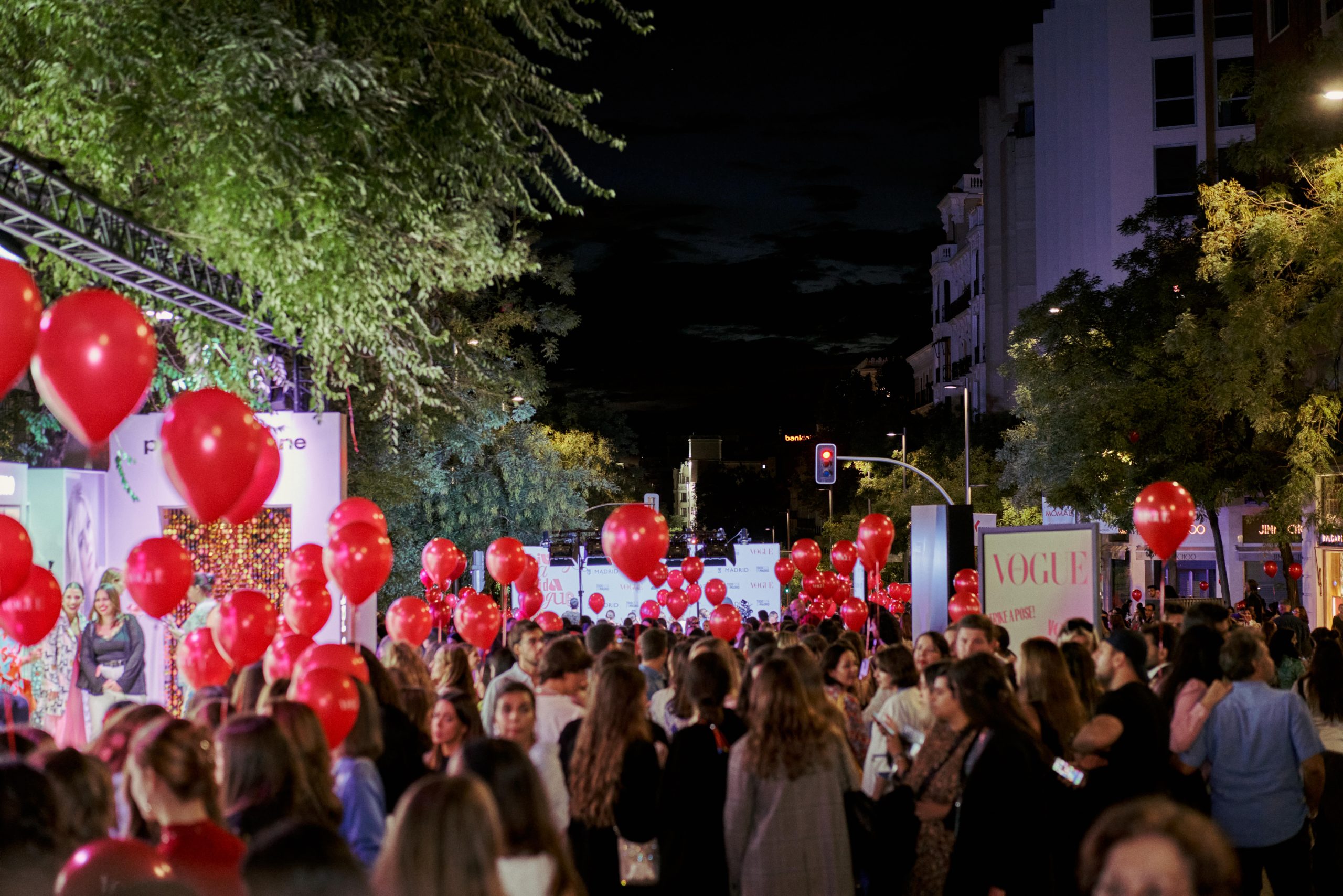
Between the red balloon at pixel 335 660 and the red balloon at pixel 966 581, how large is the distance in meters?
9.35

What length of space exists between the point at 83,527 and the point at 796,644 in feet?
37.0

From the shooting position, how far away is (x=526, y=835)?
355 centimetres

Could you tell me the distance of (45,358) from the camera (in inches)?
234

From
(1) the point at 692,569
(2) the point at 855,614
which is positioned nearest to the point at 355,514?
(2) the point at 855,614

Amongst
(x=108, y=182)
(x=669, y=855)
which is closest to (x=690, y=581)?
(x=108, y=182)

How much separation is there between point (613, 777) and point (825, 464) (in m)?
29.0

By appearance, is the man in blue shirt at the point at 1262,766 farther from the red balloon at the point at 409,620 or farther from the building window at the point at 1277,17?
the building window at the point at 1277,17

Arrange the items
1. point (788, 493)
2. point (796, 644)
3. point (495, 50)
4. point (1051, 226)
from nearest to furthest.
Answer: point (796, 644), point (495, 50), point (1051, 226), point (788, 493)

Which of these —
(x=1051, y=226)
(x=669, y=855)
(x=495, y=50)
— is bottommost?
(x=669, y=855)

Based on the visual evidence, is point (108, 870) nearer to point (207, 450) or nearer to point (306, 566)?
point (207, 450)

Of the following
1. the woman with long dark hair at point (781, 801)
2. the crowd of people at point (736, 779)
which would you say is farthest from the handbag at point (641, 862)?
the woman with long dark hair at point (781, 801)

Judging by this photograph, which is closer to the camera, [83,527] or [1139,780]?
[1139,780]

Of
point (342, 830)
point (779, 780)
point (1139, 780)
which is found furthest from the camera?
point (1139, 780)

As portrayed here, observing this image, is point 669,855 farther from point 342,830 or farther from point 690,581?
point 690,581
